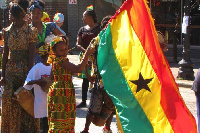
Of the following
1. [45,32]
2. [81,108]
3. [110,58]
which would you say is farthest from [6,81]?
[81,108]

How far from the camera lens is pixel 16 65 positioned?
22.1 ft

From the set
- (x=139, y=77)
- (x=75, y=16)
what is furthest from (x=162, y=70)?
(x=75, y=16)

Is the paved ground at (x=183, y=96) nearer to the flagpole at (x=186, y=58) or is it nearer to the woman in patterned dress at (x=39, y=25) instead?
the flagpole at (x=186, y=58)

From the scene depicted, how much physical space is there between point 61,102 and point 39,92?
748 mm

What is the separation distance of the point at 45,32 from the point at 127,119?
7.24 feet

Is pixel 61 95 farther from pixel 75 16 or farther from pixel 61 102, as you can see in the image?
pixel 75 16

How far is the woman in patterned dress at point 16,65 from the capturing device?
664 cm

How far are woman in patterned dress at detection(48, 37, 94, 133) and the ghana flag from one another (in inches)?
13.5

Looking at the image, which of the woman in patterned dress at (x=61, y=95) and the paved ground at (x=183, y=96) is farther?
the paved ground at (x=183, y=96)

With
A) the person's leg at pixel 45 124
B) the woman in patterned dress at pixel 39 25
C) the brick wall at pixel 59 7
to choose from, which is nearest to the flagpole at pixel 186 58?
the woman in patterned dress at pixel 39 25

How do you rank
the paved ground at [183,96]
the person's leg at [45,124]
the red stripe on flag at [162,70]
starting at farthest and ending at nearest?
the paved ground at [183,96], the person's leg at [45,124], the red stripe on flag at [162,70]

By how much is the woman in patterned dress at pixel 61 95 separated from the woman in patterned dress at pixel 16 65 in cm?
72

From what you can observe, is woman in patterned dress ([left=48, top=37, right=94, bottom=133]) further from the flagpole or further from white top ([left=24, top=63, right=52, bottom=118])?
the flagpole

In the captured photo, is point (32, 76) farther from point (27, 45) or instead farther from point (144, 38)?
point (144, 38)
